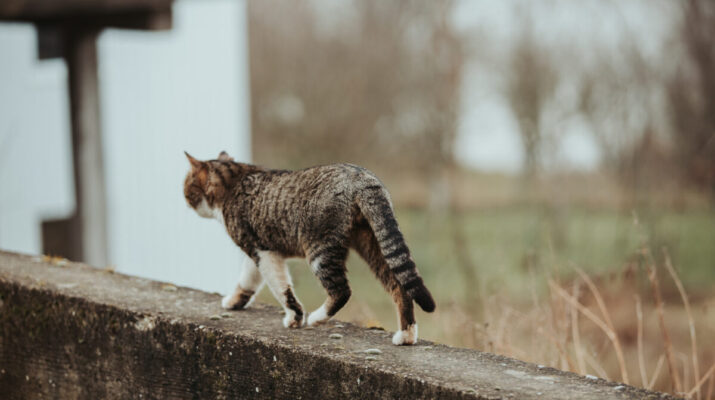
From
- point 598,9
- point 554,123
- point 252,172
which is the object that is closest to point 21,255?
point 252,172

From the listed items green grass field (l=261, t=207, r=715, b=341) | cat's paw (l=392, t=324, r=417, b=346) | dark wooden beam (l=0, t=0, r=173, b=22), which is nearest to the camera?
cat's paw (l=392, t=324, r=417, b=346)

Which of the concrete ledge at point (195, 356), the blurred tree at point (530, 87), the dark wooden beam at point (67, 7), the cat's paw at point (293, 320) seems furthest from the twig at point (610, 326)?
the blurred tree at point (530, 87)

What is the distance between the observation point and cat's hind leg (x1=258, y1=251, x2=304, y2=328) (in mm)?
2697

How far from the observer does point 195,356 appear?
2.54m

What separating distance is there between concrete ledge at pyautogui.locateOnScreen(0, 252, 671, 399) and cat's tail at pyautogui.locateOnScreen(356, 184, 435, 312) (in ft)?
0.60

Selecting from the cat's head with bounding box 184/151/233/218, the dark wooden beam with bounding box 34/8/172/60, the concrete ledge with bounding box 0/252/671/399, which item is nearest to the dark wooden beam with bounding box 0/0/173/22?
the dark wooden beam with bounding box 34/8/172/60

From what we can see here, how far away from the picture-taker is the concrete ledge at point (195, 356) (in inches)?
84.2

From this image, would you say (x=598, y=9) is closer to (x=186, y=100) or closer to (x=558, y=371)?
(x=186, y=100)

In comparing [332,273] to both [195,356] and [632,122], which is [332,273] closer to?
[195,356]

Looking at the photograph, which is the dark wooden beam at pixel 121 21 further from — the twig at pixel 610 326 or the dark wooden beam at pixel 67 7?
the twig at pixel 610 326

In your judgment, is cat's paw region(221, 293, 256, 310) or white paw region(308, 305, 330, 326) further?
cat's paw region(221, 293, 256, 310)

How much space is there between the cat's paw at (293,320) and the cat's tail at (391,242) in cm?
41

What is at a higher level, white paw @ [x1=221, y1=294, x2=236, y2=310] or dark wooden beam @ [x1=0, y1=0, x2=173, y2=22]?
dark wooden beam @ [x1=0, y1=0, x2=173, y2=22]

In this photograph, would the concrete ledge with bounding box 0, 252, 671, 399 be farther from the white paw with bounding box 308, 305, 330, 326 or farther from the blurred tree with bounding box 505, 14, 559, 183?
the blurred tree with bounding box 505, 14, 559, 183
